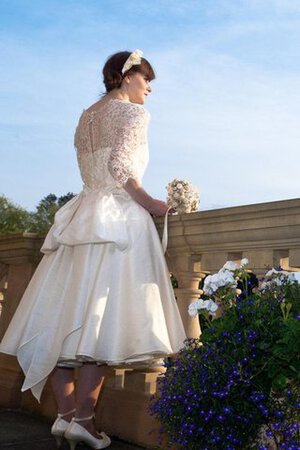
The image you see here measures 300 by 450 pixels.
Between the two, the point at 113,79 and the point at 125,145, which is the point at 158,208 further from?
the point at 113,79

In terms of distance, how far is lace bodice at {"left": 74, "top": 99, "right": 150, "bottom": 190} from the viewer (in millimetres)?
4449

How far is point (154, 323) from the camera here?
4.11 meters

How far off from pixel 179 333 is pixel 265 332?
1.18 m

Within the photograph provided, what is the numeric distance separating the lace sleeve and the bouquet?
833 millimetres

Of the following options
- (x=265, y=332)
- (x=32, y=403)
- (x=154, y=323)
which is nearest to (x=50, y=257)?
A: (x=154, y=323)

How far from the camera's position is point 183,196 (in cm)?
525

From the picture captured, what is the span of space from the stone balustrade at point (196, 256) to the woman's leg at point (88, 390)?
1.09ft

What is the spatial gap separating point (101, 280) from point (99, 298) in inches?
4.2

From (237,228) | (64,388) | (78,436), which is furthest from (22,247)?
(237,228)

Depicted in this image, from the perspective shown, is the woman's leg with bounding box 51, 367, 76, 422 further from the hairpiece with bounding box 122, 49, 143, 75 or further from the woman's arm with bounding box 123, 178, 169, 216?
the hairpiece with bounding box 122, 49, 143, 75

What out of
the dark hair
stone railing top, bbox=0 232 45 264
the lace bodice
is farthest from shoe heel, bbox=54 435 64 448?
the dark hair

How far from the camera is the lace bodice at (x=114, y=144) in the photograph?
4.45m

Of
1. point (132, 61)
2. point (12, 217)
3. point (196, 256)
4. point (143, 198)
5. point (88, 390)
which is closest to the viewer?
point (88, 390)

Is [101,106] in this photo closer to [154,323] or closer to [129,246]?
[129,246]
